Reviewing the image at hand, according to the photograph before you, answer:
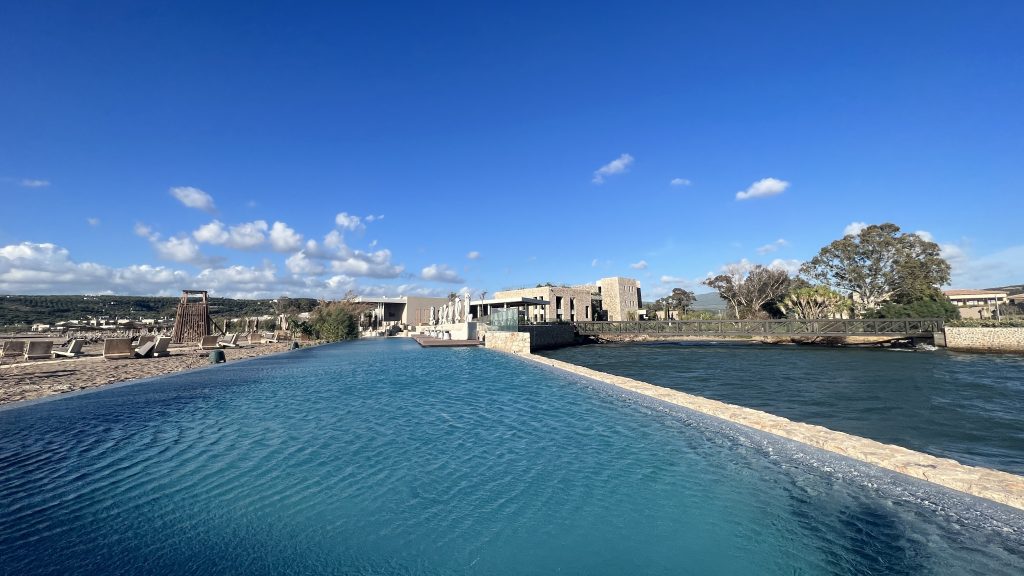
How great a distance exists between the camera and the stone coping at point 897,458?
402 cm

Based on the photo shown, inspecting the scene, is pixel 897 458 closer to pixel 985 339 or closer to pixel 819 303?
pixel 985 339

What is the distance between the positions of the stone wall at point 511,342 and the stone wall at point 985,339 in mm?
24821

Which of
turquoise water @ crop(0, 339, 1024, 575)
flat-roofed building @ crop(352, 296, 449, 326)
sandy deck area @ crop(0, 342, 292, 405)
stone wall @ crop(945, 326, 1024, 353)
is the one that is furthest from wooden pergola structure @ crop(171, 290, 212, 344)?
stone wall @ crop(945, 326, 1024, 353)

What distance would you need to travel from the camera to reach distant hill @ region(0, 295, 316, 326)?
5869 cm

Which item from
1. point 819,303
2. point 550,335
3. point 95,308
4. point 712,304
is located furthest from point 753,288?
point 95,308

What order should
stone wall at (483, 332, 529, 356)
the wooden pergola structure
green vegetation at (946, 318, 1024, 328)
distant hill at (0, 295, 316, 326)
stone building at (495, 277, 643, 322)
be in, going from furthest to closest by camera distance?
distant hill at (0, 295, 316, 326), stone building at (495, 277, 643, 322), the wooden pergola structure, green vegetation at (946, 318, 1024, 328), stone wall at (483, 332, 529, 356)

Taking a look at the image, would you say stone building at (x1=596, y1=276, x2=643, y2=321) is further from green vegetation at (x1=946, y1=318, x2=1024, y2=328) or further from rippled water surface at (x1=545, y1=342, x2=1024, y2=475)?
rippled water surface at (x1=545, y1=342, x2=1024, y2=475)

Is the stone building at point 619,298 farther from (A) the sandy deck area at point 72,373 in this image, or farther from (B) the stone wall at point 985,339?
(A) the sandy deck area at point 72,373

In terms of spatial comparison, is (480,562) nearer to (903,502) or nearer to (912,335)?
(903,502)

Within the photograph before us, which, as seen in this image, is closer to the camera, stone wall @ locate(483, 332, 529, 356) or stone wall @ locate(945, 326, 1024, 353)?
stone wall @ locate(483, 332, 529, 356)

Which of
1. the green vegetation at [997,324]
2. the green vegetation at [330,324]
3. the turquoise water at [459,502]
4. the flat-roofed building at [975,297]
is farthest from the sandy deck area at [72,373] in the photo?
the flat-roofed building at [975,297]

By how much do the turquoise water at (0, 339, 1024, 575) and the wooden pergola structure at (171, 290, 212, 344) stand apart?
2346 cm

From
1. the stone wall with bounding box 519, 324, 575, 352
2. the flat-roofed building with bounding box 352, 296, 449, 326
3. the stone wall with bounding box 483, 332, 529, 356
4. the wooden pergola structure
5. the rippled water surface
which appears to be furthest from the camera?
the flat-roofed building with bounding box 352, 296, 449, 326

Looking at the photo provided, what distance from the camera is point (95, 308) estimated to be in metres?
67.4
